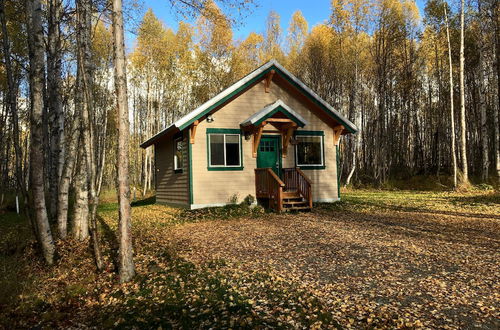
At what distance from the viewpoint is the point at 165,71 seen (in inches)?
1065

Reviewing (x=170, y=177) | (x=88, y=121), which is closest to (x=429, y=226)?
(x=88, y=121)

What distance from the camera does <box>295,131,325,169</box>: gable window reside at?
49.4 ft

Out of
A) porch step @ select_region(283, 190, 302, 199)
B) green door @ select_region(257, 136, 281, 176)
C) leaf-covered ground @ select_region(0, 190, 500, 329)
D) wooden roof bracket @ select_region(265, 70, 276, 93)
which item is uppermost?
wooden roof bracket @ select_region(265, 70, 276, 93)

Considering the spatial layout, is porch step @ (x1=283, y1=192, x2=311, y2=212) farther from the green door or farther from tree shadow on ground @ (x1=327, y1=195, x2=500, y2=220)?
tree shadow on ground @ (x1=327, y1=195, x2=500, y2=220)

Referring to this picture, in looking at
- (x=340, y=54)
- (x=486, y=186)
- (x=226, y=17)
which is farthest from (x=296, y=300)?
(x=340, y=54)

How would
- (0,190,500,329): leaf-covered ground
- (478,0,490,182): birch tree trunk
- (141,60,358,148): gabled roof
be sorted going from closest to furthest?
(0,190,500,329): leaf-covered ground < (141,60,358,148): gabled roof < (478,0,490,182): birch tree trunk

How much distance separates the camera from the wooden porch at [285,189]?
42.1 ft

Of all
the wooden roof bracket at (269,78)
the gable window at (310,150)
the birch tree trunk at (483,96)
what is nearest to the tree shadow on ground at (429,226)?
the gable window at (310,150)

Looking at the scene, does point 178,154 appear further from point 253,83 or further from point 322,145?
point 322,145

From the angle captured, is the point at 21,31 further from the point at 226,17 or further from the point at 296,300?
the point at 296,300

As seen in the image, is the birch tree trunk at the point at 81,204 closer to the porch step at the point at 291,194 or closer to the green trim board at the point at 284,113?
the green trim board at the point at 284,113

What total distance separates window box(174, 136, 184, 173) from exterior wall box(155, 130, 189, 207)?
307 mm

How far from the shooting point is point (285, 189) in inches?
544

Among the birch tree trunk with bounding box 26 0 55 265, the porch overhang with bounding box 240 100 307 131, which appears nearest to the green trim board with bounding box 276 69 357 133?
the porch overhang with bounding box 240 100 307 131
